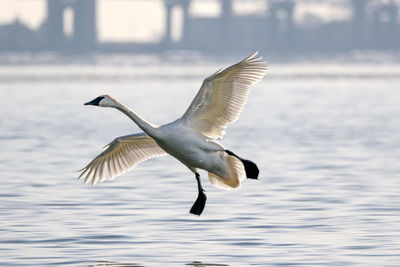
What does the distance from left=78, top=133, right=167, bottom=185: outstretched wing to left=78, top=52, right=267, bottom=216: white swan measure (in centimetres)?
113

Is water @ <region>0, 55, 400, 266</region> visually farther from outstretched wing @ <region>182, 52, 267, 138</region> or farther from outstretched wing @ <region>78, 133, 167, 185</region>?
outstretched wing @ <region>182, 52, 267, 138</region>

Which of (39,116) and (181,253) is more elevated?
(181,253)

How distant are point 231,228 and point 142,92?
130 feet

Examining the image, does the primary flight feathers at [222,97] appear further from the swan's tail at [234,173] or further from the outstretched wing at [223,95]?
the swan's tail at [234,173]

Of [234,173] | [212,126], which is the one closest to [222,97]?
[212,126]

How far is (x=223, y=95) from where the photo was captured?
13.0m

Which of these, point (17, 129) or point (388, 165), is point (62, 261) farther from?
point (17, 129)

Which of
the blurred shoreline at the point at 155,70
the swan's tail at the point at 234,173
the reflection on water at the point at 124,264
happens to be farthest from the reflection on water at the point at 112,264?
the blurred shoreline at the point at 155,70

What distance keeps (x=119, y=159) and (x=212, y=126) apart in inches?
64.9

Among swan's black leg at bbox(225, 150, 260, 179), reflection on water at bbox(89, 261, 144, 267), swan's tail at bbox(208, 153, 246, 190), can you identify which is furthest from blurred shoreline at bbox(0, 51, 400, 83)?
reflection on water at bbox(89, 261, 144, 267)

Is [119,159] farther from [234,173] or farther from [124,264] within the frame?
[124,264]

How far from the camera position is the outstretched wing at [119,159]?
14.3m

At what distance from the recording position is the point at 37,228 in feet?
43.5

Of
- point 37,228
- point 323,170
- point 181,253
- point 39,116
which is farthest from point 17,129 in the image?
point 181,253
